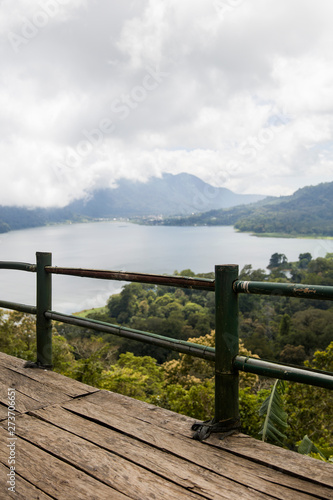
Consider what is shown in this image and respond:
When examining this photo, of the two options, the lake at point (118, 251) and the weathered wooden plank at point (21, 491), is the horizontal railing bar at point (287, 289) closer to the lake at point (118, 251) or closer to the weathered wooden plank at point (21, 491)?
the weathered wooden plank at point (21, 491)

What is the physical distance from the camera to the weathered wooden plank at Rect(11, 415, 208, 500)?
106cm

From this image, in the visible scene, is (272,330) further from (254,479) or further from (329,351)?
(254,479)

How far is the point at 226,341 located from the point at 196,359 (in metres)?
9.70

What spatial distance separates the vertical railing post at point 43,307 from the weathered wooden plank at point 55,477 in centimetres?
86

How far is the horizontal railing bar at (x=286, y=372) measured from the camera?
116 centimetres

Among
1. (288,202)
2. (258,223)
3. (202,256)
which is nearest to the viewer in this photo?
(202,256)

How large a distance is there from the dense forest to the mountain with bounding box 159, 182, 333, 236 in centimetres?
1679

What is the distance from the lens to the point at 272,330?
87.4 ft

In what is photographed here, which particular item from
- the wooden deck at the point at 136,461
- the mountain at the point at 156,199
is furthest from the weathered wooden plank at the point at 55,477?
the mountain at the point at 156,199

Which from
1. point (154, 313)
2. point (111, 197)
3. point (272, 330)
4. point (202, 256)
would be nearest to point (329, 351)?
point (272, 330)

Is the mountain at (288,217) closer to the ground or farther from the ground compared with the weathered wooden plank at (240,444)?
farther from the ground

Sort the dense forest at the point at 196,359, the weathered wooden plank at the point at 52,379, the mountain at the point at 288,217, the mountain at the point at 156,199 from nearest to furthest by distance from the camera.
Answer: the weathered wooden plank at the point at 52,379 < the dense forest at the point at 196,359 < the mountain at the point at 288,217 < the mountain at the point at 156,199

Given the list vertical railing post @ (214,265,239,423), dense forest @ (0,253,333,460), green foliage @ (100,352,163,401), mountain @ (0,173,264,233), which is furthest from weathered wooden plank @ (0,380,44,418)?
mountain @ (0,173,264,233)

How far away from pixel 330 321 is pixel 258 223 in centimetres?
5209
